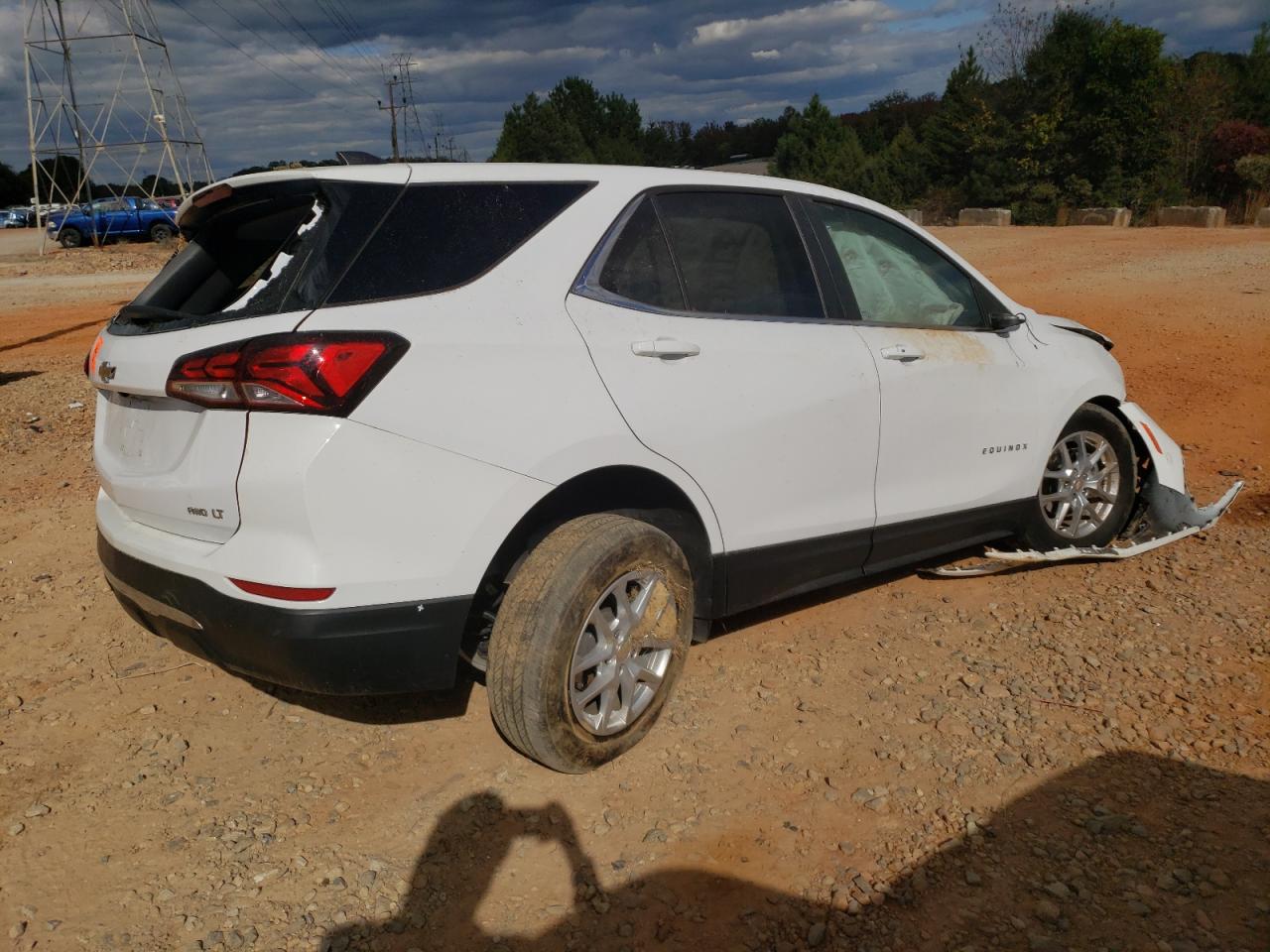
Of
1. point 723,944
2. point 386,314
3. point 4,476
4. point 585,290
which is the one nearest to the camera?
point 723,944

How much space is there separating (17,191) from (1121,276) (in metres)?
73.2

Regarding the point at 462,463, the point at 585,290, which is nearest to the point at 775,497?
the point at 585,290

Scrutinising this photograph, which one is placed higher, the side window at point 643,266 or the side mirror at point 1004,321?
the side window at point 643,266

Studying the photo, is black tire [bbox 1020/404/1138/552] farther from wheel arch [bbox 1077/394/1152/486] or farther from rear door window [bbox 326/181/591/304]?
rear door window [bbox 326/181/591/304]

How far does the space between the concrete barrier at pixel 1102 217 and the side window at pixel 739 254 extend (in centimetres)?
2379

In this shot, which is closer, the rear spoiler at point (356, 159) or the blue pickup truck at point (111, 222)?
the rear spoiler at point (356, 159)

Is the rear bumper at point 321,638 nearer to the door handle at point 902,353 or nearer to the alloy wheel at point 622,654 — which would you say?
the alloy wheel at point 622,654

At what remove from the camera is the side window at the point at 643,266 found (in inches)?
127

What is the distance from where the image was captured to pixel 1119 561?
4.88 metres

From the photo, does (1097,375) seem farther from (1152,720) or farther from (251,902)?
(251,902)

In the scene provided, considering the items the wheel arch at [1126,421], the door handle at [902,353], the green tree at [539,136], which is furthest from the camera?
the green tree at [539,136]

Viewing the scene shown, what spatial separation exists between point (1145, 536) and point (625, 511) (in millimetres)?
3161

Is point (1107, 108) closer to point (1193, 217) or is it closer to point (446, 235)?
point (1193, 217)

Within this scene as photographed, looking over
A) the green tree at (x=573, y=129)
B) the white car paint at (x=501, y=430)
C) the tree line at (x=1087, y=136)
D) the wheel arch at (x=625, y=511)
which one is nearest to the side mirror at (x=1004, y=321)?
the white car paint at (x=501, y=430)
